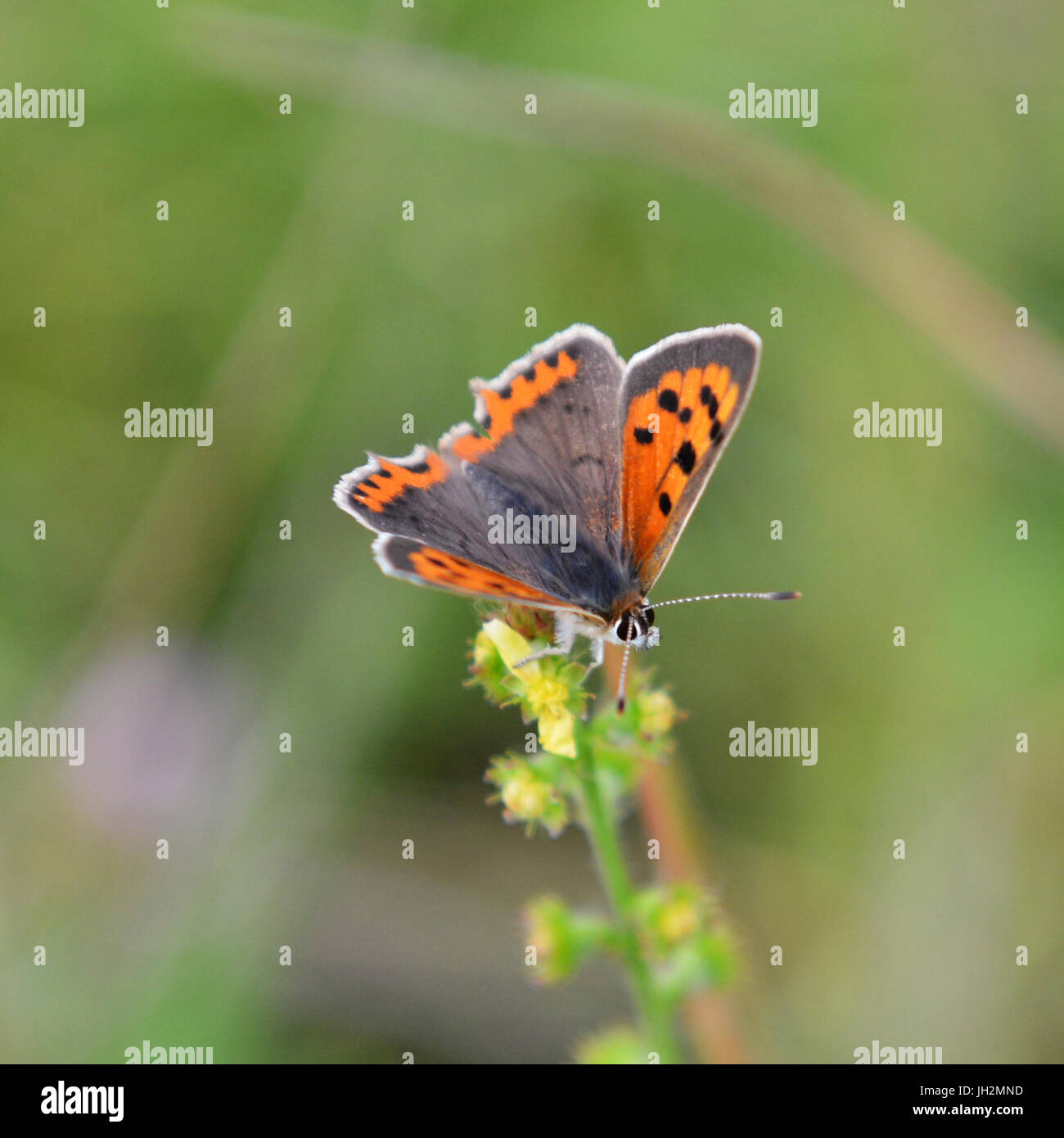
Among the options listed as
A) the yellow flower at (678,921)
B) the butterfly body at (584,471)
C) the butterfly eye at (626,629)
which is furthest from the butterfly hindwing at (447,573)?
the yellow flower at (678,921)

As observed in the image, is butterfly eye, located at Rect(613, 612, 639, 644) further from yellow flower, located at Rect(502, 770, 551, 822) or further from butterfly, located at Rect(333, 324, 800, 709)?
yellow flower, located at Rect(502, 770, 551, 822)

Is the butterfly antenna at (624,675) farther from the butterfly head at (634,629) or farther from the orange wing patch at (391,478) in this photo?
the orange wing patch at (391,478)

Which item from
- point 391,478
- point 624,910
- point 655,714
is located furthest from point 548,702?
point 391,478

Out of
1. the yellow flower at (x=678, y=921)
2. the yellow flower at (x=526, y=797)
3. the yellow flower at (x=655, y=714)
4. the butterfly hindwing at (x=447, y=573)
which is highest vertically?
the butterfly hindwing at (x=447, y=573)

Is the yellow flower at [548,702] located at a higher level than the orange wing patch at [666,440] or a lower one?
lower

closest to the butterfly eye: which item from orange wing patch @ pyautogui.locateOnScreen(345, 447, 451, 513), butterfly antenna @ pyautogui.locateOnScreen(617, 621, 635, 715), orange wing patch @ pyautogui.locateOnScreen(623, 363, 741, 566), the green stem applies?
butterfly antenna @ pyautogui.locateOnScreen(617, 621, 635, 715)

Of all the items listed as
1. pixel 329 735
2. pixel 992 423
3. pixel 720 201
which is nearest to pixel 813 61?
pixel 720 201

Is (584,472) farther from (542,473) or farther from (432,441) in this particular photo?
(432,441)
